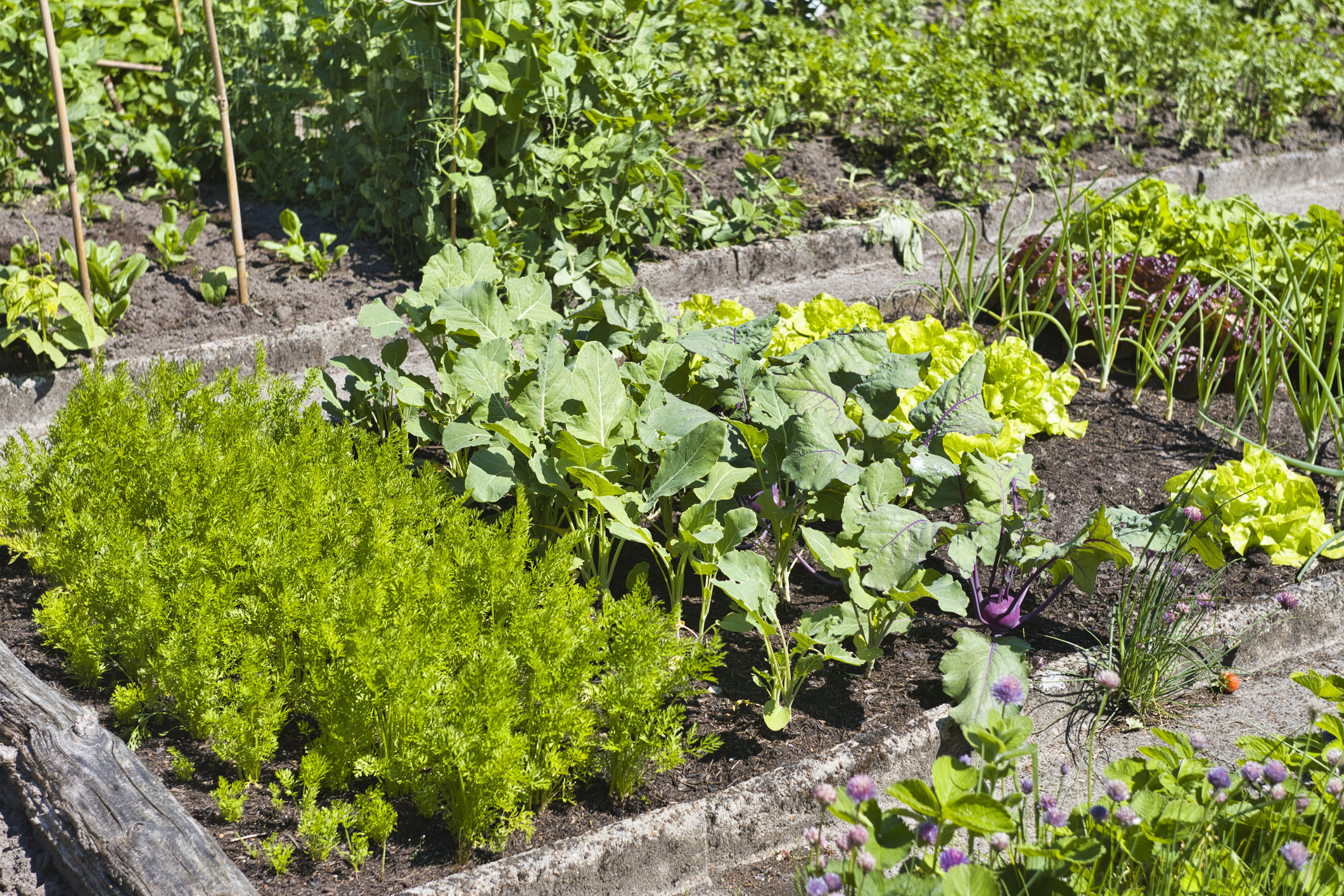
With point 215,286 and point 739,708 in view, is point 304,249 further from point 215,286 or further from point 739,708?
point 739,708

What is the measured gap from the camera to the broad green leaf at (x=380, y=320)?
9.51 feet

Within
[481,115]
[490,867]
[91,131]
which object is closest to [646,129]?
[481,115]

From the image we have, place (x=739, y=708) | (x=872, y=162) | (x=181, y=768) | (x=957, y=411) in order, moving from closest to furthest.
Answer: (x=181, y=768) < (x=739, y=708) < (x=957, y=411) < (x=872, y=162)

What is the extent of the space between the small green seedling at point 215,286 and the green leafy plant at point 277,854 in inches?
113

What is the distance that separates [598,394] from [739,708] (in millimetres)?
815

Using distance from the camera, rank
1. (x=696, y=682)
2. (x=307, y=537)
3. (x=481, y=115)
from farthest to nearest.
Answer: (x=481, y=115), (x=696, y=682), (x=307, y=537)

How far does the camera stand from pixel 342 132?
4758mm

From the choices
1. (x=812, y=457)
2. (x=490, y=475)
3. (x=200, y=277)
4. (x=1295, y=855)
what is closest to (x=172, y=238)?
(x=200, y=277)

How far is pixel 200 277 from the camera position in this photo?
4.29 meters

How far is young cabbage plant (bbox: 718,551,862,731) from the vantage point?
2.09m

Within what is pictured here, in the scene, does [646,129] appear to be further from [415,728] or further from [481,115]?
[415,728]

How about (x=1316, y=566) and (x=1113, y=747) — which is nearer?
(x=1113, y=747)

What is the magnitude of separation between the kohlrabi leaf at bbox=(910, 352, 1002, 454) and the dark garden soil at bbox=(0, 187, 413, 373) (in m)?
2.42

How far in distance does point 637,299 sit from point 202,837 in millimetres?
1809
